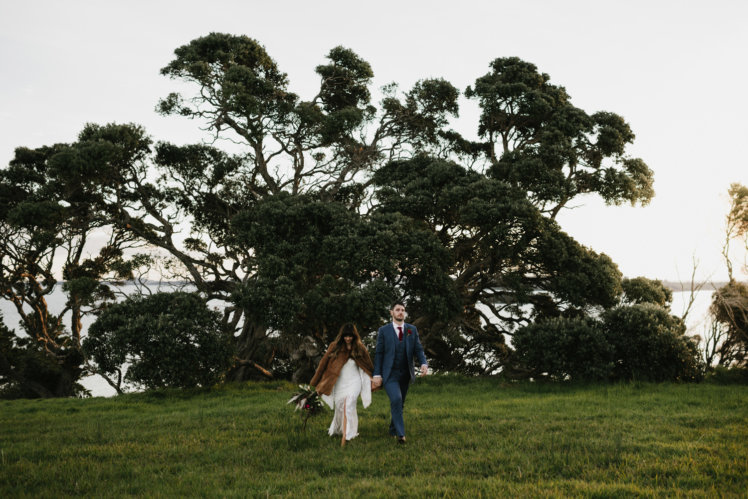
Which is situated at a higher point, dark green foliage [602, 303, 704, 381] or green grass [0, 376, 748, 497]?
dark green foliage [602, 303, 704, 381]

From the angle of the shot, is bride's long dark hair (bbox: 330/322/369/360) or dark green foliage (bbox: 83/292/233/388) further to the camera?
dark green foliage (bbox: 83/292/233/388)

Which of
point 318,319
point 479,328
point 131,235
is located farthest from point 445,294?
point 131,235

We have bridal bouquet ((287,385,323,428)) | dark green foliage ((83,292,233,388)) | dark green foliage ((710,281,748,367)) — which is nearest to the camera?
bridal bouquet ((287,385,323,428))

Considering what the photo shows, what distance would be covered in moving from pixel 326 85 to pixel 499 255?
10.5 metres

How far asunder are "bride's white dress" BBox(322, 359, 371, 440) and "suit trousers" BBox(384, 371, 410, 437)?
479 mm

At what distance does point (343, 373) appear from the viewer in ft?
23.9

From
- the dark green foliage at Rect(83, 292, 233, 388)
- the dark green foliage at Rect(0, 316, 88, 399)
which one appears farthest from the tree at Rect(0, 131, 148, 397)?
the dark green foliage at Rect(83, 292, 233, 388)

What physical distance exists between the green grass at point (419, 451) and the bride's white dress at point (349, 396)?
0.84 ft

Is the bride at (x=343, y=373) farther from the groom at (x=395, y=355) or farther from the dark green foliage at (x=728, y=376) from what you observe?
the dark green foliage at (x=728, y=376)

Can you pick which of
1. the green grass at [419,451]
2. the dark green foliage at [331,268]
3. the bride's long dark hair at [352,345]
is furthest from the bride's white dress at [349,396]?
the dark green foliage at [331,268]

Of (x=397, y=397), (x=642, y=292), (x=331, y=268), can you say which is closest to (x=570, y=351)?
(x=642, y=292)

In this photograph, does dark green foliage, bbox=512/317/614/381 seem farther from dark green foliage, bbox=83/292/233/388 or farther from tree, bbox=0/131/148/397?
tree, bbox=0/131/148/397

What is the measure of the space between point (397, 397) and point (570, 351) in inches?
271

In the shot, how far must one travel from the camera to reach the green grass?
4.81 meters
